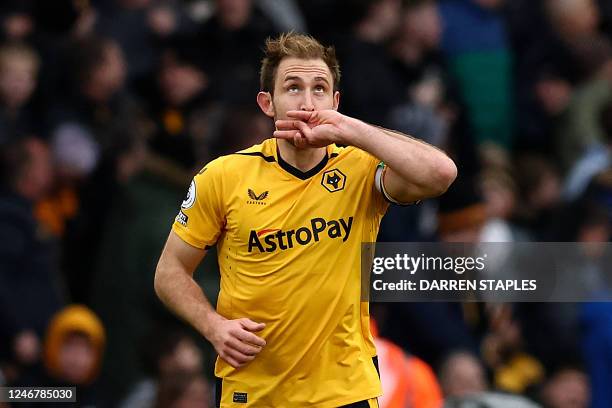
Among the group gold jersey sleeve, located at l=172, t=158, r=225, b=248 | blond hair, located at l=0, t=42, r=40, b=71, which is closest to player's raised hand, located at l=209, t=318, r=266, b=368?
gold jersey sleeve, located at l=172, t=158, r=225, b=248

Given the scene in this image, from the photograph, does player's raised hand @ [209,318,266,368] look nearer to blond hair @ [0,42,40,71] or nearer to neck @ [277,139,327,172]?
neck @ [277,139,327,172]

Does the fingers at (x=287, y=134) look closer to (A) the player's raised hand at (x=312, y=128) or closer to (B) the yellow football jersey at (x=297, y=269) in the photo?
(A) the player's raised hand at (x=312, y=128)

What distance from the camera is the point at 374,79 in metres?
12.0

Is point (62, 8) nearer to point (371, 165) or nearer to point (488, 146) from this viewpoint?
point (488, 146)

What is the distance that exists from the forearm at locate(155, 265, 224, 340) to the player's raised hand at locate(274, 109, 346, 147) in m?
0.86

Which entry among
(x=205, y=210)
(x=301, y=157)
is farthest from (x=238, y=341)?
(x=301, y=157)

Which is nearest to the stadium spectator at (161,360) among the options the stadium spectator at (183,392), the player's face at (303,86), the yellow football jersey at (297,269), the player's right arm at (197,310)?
the stadium spectator at (183,392)

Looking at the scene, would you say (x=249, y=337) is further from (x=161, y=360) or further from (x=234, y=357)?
(x=161, y=360)

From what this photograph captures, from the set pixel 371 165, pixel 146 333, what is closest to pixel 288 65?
pixel 371 165

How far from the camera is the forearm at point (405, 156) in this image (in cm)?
645

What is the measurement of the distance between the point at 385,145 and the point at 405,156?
96mm

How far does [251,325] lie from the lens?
6.61 meters

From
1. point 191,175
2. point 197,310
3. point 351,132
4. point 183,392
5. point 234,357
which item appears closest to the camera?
point 351,132

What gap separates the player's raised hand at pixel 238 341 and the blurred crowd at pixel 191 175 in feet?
7.18
